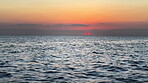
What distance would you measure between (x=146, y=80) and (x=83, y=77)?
5.19 metres

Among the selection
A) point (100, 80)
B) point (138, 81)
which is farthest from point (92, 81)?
point (138, 81)

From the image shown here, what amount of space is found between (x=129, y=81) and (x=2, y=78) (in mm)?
10401

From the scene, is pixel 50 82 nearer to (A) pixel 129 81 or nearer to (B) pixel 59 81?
(B) pixel 59 81

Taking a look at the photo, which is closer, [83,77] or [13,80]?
[13,80]

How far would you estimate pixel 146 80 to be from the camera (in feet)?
54.5

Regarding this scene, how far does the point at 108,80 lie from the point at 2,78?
873 centimetres

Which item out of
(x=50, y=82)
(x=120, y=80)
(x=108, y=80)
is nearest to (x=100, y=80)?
(x=108, y=80)

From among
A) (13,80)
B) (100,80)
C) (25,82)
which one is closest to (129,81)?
(100,80)

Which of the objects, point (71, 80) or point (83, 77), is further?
point (83, 77)

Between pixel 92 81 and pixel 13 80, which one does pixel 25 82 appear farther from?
pixel 92 81

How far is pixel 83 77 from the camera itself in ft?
57.8

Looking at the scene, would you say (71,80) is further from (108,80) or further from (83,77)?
(108,80)

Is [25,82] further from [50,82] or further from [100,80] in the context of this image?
[100,80]

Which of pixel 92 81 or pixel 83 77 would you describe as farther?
pixel 83 77
